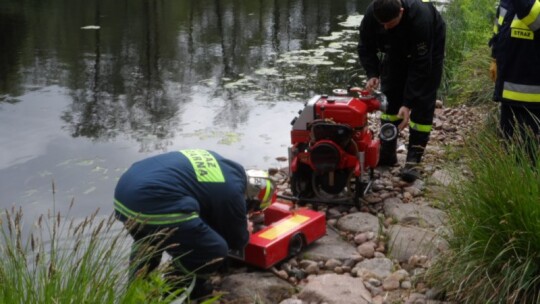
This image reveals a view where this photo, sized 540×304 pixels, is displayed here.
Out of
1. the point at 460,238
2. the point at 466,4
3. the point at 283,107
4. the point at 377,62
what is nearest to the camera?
the point at 460,238

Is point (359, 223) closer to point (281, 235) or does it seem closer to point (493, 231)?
point (281, 235)

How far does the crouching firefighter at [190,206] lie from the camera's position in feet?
12.7

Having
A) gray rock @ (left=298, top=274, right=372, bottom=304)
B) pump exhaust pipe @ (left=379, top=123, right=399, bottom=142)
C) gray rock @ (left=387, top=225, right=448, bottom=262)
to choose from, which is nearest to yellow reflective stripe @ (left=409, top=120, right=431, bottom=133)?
pump exhaust pipe @ (left=379, top=123, right=399, bottom=142)

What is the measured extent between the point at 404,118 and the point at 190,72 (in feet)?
19.7

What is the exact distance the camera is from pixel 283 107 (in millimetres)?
9242

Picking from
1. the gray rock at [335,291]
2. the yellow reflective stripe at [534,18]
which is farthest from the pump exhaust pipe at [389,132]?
the gray rock at [335,291]

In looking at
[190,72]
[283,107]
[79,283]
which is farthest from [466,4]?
[79,283]

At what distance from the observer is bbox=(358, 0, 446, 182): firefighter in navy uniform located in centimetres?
562

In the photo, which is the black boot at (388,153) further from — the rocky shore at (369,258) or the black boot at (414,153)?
the rocky shore at (369,258)

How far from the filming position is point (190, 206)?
389 centimetres

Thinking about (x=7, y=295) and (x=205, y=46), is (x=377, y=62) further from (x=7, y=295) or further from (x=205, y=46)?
(x=205, y=46)

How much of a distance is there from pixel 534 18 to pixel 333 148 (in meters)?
1.63

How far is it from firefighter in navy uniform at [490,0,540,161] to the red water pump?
1.08 metres

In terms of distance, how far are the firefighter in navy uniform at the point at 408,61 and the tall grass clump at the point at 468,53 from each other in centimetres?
161
